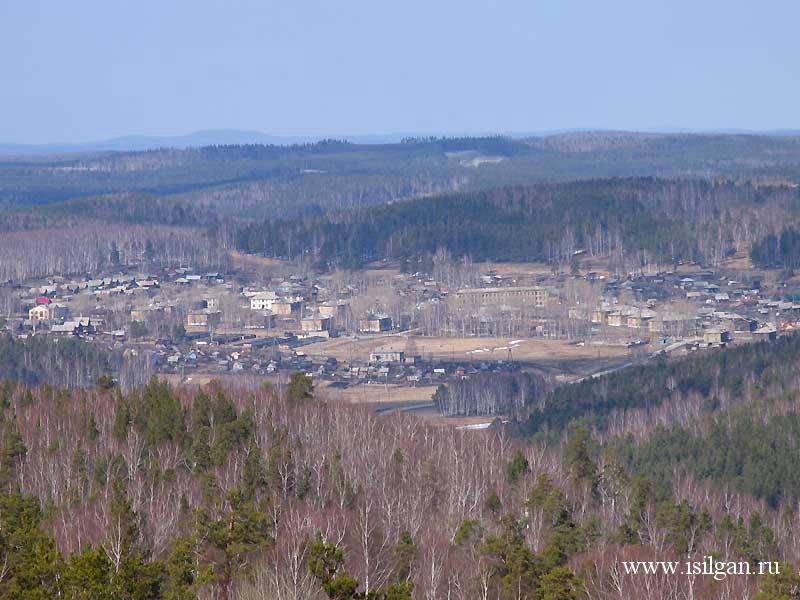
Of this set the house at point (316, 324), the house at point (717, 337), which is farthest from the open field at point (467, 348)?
the house at point (717, 337)

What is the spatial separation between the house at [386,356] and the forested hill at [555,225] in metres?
42.3

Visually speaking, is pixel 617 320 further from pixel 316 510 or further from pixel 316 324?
pixel 316 510

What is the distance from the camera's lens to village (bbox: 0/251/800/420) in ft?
270

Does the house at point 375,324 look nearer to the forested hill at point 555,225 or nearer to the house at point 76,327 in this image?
the house at point 76,327

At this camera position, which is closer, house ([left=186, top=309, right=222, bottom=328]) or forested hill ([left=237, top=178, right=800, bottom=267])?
house ([left=186, top=309, right=222, bottom=328])

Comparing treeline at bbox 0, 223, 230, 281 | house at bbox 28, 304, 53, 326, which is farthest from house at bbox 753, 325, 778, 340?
treeline at bbox 0, 223, 230, 281

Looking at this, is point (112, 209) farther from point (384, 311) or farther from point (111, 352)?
point (111, 352)

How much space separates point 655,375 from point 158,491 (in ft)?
119

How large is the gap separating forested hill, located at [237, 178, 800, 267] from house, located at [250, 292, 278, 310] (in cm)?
2090

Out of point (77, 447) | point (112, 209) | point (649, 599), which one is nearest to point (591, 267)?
point (112, 209)

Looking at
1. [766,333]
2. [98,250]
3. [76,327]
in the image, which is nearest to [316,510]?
[766,333]

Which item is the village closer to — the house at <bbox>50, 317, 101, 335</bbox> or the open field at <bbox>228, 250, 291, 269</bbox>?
the house at <bbox>50, 317, 101, 335</bbox>

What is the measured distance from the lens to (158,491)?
36.9 m

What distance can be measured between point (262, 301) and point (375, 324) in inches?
455
